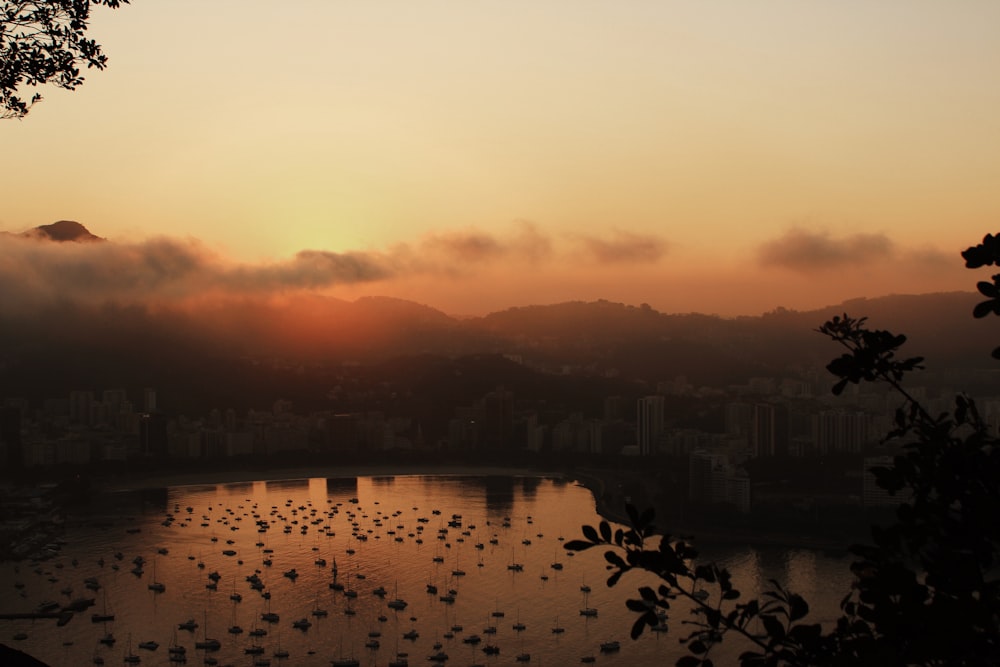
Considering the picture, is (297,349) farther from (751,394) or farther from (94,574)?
(94,574)

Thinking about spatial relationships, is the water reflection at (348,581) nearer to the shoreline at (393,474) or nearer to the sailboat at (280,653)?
the sailboat at (280,653)

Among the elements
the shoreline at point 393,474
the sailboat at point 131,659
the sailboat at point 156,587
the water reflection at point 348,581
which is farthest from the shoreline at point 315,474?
the sailboat at point 131,659

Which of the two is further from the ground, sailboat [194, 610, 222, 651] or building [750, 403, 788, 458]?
building [750, 403, 788, 458]

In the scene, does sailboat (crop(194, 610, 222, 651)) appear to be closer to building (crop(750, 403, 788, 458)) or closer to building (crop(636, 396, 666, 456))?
building (crop(750, 403, 788, 458))

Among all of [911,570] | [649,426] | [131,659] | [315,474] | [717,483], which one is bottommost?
[131,659]

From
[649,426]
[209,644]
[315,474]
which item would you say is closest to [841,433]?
[649,426]

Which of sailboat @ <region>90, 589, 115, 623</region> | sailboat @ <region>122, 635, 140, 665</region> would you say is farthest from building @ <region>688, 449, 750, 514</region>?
sailboat @ <region>122, 635, 140, 665</region>

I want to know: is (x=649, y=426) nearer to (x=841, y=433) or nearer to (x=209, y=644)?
(x=841, y=433)

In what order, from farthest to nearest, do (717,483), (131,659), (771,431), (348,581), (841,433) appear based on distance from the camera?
1. (841,433)
2. (771,431)
3. (717,483)
4. (348,581)
5. (131,659)

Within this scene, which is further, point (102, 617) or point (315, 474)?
point (315, 474)
